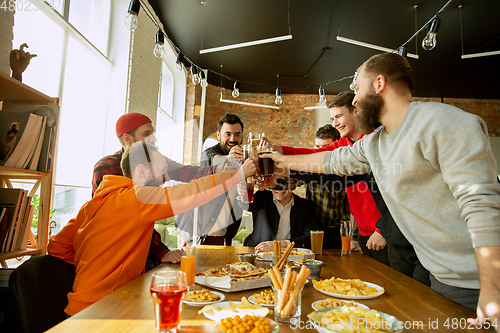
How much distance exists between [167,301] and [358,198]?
198 cm

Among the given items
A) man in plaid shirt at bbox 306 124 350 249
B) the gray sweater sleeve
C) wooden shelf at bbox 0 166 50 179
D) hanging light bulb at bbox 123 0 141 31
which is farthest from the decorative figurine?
man in plaid shirt at bbox 306 124 350 249

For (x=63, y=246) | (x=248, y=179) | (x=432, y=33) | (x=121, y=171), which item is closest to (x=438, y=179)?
(x=248, y=179)

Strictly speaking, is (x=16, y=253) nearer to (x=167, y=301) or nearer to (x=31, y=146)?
(x=31, y=146)

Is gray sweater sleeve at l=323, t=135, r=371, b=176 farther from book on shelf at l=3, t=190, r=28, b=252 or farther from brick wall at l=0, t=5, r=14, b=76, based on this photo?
brick wall at l=0, t=5, r=14, b=76

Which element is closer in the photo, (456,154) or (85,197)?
(456,154)

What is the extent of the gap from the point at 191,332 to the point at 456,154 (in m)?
0.91

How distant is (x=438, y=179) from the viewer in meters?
1.09

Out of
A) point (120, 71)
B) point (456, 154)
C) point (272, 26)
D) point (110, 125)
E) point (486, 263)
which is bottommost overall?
point (486, 263)

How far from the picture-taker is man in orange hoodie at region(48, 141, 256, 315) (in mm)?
1303

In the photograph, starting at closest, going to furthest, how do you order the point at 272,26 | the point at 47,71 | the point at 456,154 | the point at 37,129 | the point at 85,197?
the point at 456,154
the point at 37,129
the point at 47,71
the point at 85,197
the point at 272,26

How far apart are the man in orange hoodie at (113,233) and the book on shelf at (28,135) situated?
50 centimetres

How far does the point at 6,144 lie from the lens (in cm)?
164

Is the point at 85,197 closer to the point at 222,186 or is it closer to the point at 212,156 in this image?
the point at 212,156

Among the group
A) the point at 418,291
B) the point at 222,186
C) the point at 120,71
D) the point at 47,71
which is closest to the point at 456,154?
the point at 418,291
